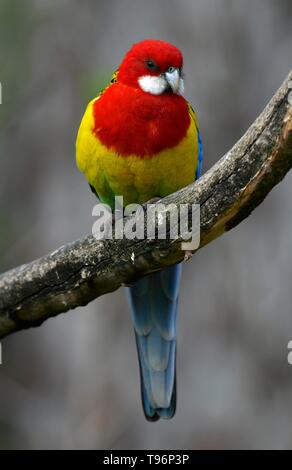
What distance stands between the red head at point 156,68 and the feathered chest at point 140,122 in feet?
0.14

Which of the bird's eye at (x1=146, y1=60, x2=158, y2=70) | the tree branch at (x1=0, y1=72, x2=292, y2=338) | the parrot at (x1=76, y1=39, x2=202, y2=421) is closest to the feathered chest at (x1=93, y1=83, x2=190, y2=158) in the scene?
A: the parrot at (x1=76, y1=39, x2=202, y2=421)

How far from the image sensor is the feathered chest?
11.9 ft

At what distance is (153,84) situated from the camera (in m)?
3.76

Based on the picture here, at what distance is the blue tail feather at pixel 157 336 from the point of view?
4082 millimetres

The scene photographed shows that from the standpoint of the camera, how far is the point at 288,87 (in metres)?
2.66

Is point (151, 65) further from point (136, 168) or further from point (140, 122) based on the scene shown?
point (136, 168)

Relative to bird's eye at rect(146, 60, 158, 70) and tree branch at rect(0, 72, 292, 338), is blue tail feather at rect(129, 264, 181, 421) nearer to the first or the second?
tree branch at rect(0, 72, 292, 338)

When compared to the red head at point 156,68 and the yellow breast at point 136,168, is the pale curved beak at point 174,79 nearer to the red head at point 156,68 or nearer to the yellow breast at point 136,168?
the red head at point 156,68

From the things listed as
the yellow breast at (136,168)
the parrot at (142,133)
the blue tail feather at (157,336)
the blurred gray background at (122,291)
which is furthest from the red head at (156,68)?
the blue tail feather at (157,336)

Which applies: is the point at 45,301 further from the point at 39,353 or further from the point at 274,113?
the point at 39,353

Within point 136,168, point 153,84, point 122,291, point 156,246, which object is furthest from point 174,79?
point 122,291

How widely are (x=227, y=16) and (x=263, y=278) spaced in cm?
155
